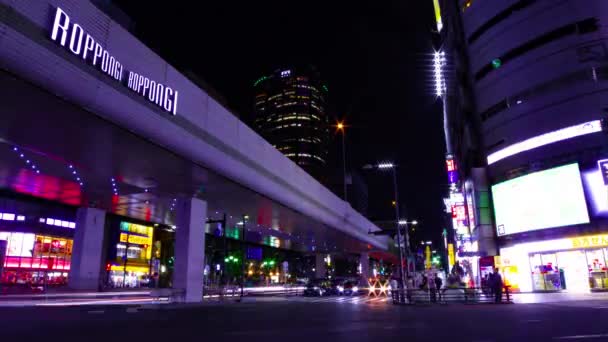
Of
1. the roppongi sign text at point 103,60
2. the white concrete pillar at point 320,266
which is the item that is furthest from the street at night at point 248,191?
the white concrete pillar at point 320,266

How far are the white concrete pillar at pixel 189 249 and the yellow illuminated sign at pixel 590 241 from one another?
88.4 feet

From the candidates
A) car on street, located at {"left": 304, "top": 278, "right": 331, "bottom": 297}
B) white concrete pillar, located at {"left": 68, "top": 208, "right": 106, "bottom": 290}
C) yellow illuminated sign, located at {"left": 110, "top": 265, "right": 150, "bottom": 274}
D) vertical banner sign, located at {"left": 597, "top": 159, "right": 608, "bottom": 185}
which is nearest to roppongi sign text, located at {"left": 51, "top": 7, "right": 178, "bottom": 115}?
Answer: white concrete pillar, located at {"left": 68, "top": 208, "right": 106, "bottom": 290}

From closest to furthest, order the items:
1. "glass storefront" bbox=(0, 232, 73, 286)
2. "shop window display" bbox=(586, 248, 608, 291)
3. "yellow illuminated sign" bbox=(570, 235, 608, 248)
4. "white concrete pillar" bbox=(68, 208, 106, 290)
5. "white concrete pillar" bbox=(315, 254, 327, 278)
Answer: "white concrete pillar" bbox=(68, 208, 106, 290)
"yellow illuminated sign" bbox=(570, 235, 608, 248)
"shop window display" bbox=(586, 248, 608, 291)
"glass storefront" bbox=(0, 232, 73, 286)
"white concrete pillar" bbox=(315, 254, 327, 278)

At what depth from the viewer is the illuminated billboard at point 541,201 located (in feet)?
98.6

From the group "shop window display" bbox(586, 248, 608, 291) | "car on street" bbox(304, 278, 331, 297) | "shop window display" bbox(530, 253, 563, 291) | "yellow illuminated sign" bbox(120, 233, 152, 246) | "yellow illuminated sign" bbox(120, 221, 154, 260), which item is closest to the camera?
"shop window display" bbox(586, 248, 608, 291)

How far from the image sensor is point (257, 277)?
97.5 meters

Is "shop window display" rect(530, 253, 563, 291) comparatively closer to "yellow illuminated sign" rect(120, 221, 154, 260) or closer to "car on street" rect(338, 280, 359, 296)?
"car on street" rect(338, 280, 359, 296)

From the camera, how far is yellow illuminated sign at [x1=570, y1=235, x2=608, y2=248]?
29.1m

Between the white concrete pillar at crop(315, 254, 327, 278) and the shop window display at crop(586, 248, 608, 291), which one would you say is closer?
the shop window display at crop(586, 248, 608, 291)

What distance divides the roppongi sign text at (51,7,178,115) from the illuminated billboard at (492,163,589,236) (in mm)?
28084

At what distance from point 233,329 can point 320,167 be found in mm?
185788

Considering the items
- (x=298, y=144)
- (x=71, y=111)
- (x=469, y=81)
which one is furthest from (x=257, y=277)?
(x=298, y=144)

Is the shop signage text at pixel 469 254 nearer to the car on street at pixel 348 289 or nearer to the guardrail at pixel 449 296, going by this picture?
the guardrail at pixel 449 296

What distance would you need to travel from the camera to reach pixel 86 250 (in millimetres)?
26953
